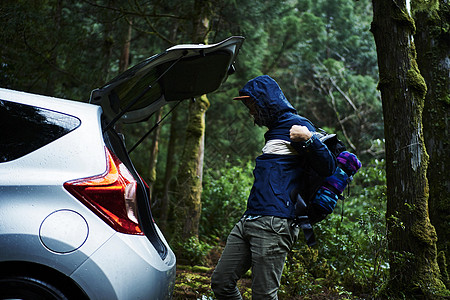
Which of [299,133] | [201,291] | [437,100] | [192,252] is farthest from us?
[192,252]

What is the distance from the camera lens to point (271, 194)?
3094 mm

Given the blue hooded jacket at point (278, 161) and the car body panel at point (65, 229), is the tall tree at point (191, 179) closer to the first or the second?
the blue hooded jacket at point (278, 161)

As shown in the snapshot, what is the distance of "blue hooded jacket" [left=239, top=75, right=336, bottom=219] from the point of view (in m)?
3.06

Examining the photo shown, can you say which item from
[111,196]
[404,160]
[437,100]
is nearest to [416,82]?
[404,160]

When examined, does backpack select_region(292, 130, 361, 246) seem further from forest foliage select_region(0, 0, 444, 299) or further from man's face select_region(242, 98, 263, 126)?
forest foliage select_region(0, 0, 444, 299)

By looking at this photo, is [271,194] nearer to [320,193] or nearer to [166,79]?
[320,193]

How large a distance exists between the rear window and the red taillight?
1.02ft

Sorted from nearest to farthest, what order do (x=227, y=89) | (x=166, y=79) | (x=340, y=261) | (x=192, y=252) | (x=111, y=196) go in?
1. (x=111, y=196)
2. (x=166, y=79)
3. (x=340, y=261)
4. (x=192, y=252)
5. (x=227, y=89)

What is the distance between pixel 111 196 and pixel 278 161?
127cm

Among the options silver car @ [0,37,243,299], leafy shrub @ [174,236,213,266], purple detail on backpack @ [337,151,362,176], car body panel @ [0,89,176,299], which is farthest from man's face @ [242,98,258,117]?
leafy shrub @ [174,236,213,266]

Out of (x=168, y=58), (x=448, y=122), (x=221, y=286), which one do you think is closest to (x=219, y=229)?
(x=448, y=122)

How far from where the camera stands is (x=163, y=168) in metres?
16.0

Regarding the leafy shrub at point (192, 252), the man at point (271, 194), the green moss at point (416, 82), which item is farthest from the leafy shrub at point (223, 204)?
the man at point (271, 194)

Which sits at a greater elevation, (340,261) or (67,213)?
(67,213)
